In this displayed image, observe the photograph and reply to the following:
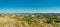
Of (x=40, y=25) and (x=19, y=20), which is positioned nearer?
(x=19, y=20)

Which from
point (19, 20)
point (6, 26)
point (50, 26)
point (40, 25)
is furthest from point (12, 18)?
point (50, 26)

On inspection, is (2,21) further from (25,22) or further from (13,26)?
(25,22)

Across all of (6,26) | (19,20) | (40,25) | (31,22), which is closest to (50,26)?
(40,25)

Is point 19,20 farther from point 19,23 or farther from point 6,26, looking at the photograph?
point 6,26

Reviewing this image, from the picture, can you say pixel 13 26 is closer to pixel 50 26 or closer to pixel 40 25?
pixel 40 25

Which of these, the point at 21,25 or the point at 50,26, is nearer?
the point at 21,25

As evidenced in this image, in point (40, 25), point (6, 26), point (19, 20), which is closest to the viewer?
point (6, 26)

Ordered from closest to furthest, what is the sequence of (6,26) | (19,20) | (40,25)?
(6,26), (19,20), (40,25)

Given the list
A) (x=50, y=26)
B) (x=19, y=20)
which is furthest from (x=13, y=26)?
(x=50, y=26)
